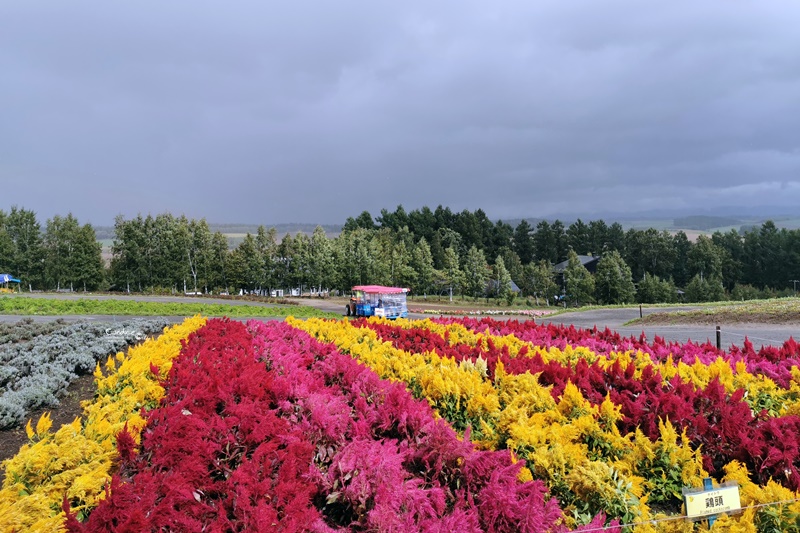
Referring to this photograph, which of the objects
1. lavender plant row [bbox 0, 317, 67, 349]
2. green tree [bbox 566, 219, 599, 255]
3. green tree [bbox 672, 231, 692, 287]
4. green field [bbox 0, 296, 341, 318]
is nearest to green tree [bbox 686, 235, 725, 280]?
green tree [bbox 672, 231, 692, 287]

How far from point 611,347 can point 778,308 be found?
1835 cm

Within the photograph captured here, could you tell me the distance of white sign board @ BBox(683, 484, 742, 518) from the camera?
280 centimetres

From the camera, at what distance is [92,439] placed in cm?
402

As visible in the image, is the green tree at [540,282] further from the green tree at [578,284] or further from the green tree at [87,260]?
the green tree at [87,260]

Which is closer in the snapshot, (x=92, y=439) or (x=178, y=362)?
(x=92, y=439)

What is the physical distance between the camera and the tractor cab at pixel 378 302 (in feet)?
88.1

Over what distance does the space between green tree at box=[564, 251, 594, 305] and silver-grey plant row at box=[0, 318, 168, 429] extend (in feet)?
181

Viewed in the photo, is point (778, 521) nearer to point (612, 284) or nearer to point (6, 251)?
point (612, 284)

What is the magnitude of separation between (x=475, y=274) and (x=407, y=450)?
57.7m

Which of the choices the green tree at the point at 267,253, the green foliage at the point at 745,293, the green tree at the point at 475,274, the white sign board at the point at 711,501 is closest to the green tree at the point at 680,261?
the green foliage at the point at 745,293

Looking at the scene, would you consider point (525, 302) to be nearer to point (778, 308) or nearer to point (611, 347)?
point (778, 308)

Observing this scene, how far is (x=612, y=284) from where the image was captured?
58.8 meters

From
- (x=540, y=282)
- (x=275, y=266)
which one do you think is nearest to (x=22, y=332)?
(x=275, y=266)

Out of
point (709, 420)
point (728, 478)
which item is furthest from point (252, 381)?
point (709, 420)
